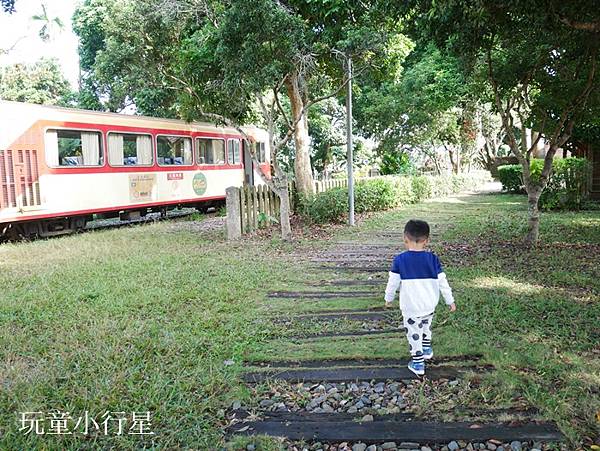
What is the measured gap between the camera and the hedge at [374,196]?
1270cm

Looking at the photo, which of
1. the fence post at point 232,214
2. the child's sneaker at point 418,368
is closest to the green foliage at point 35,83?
the fence post at point 232,214

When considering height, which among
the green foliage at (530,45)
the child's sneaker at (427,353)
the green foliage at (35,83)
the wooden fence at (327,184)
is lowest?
the child's sneaker at (427,353)

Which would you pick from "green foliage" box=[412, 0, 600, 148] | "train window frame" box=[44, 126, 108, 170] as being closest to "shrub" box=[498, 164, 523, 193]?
"green foliage" box=[412, 0, 600, 148]

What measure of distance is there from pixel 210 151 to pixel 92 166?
4.83m

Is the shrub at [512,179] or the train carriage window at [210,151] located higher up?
the train carriage window at [210,151]

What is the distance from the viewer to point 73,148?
11.7m

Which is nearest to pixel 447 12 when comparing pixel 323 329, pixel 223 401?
pixel 323 329

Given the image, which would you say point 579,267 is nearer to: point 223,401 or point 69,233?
point 223,401

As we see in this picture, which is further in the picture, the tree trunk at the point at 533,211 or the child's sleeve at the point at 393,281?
the tree trunk at the point at 533,211

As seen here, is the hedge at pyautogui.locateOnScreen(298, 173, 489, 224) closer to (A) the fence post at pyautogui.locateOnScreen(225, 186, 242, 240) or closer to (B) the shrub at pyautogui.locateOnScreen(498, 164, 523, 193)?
(B) the shrub at pyautogui.locateOnScreen(498, 164, 523, 193)

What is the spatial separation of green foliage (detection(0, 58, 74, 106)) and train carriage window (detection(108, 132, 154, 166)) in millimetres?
16611

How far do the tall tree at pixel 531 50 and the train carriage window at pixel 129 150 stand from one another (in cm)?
861

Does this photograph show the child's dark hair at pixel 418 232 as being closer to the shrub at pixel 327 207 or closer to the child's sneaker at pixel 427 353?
the child's sneaker at pixel 427 353

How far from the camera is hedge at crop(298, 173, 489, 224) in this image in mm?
12703
